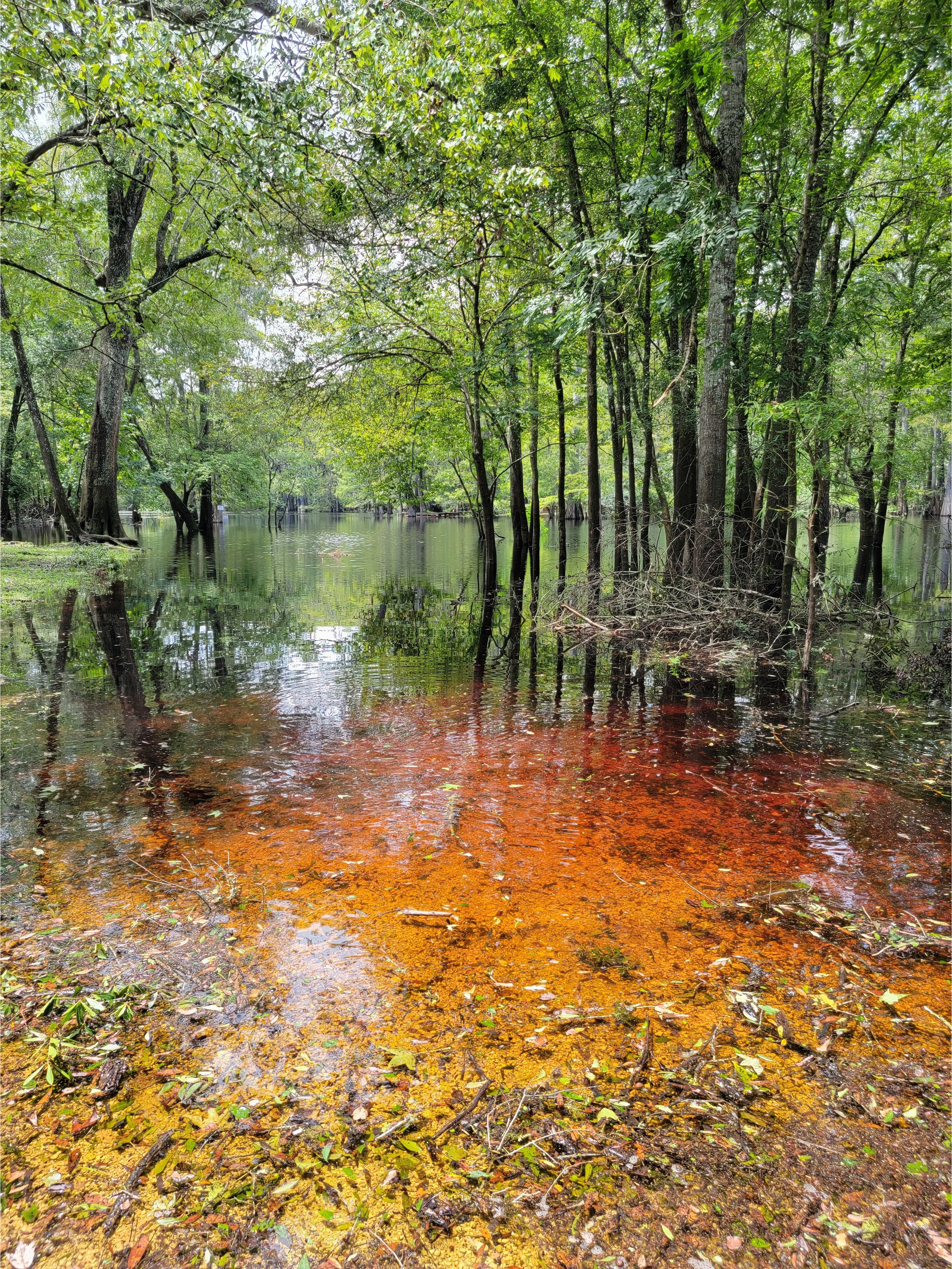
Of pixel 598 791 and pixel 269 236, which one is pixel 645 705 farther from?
pixel 269 236

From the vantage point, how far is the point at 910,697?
24.1ft

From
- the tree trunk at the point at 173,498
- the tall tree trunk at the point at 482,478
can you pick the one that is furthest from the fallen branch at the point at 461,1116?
the tree trunk at the point at 173,498

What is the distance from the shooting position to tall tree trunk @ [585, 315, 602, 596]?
1189 centimetres

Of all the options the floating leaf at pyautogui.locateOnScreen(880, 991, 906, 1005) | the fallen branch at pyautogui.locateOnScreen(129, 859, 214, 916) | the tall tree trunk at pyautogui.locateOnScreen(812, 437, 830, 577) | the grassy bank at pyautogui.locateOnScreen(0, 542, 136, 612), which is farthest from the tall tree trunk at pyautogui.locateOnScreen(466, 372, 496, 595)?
the floating leaf at pyautogui.locateOnScreen(880, 991, 906, 1005)

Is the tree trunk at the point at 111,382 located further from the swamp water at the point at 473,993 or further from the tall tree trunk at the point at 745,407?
the swamp water at the point at 473,993

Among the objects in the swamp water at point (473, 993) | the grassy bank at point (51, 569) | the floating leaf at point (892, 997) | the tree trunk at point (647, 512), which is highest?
the tree trunk at point (647, 512)

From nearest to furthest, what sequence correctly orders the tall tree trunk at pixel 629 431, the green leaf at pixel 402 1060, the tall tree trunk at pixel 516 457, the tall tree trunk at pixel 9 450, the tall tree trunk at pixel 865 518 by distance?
the green leaf at pixel 402 1060
the tall tree trunk at pixel 865 518
the tall tree trunk at pixel 629 431
the tall tree trunk at pixel 516 457
the tall tree trunk at pixel 9 450

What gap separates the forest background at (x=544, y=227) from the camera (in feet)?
21.8

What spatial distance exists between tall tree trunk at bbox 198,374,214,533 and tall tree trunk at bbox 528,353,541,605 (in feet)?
48.2

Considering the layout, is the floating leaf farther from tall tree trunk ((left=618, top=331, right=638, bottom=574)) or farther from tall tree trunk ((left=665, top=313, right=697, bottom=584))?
tall tree trunk ((left=618, top=331, right=638, bottom=574))

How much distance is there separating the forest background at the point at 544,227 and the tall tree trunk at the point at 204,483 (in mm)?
9571

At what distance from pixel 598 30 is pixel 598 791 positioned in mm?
13189

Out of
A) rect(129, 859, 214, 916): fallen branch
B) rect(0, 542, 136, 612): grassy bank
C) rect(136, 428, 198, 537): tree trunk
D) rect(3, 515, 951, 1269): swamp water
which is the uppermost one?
rect(136, 428, 198, 537): tree trunk

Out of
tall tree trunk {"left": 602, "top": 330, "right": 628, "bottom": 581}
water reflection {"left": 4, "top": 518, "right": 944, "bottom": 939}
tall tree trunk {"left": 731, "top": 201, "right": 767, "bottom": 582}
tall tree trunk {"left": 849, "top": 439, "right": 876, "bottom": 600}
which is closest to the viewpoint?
water reflection {"left": 4, "top": 518, "right": 944, "bottom": 939}
